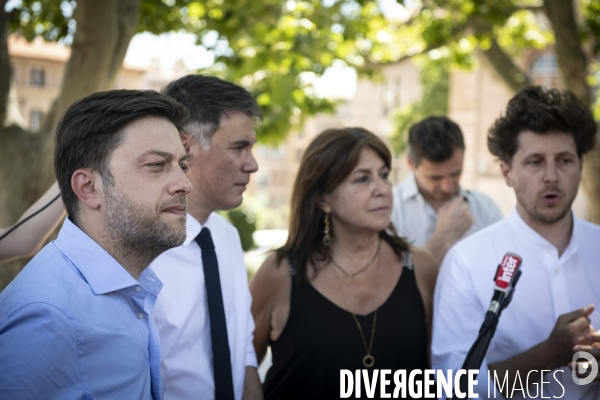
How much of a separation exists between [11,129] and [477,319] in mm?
3695

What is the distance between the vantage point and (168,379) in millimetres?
2598

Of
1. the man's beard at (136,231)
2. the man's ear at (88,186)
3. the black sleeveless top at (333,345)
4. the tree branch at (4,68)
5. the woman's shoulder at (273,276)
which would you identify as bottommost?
the black sleeveless top at (333,345)

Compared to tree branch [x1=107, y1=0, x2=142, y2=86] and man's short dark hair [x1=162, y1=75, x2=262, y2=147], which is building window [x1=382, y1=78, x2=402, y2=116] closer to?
tree branch [x1=107, y1=0, x2=142, y2=86]

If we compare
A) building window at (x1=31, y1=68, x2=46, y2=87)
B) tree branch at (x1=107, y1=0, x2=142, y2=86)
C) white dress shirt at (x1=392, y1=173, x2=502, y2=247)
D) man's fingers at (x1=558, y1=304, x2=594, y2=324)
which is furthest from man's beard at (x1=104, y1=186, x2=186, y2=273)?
building window at (x1=31, y1=68, x2=46, y2=87)

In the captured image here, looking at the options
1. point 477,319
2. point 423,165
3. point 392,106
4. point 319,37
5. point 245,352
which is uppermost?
point 392,106

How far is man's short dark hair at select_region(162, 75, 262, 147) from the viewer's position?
2926 millimetres

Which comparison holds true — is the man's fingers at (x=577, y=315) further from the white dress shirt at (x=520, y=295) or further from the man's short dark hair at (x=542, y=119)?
the man's short dark hair at (x=542, y=119)

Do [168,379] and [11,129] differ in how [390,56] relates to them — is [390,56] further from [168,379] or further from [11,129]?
[168,379]

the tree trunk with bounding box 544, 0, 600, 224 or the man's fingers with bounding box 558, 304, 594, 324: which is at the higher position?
the tree trunk with bounding box 544, 0, 600, 224

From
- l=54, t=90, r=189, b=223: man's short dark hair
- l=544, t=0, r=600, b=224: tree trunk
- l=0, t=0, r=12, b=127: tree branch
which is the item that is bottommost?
l=54, t=90, r=189, b=223: man's short dark hair

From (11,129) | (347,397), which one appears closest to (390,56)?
(11,129)

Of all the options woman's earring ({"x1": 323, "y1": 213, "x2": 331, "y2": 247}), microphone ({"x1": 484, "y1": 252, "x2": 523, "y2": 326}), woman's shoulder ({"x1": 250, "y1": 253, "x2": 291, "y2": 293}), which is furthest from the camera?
woman's earring ({"x1": 323, "y1": 213, "x2": 331, "y2": 247})

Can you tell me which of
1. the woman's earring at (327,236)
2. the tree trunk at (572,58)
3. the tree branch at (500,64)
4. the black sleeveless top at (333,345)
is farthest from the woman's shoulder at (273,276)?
the tree branch at (500,64)

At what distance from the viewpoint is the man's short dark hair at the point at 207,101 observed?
2.93m
